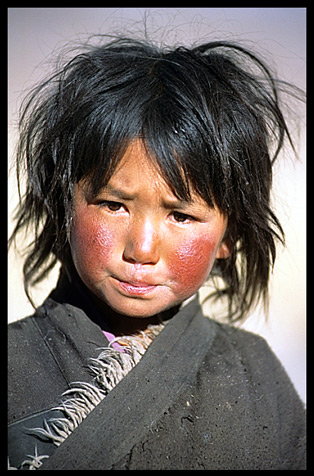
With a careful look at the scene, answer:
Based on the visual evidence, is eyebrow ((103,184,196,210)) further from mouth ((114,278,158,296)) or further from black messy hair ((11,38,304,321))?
mouth ((114,278,158,296))

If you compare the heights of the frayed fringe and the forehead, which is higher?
the forehead

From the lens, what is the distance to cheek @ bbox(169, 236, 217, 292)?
2.87 ft

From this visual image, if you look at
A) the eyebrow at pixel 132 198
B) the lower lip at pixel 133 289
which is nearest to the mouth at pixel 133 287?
the lower lip at pixel 133 289

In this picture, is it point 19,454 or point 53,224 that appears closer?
point 19,454

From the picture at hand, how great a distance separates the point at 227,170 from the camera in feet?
2.92

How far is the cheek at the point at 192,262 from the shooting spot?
2.87 ft

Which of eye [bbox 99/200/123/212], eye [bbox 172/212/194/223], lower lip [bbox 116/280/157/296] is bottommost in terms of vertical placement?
lower lip [bbox 116/280/157/296]

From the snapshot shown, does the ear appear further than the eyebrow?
Yes

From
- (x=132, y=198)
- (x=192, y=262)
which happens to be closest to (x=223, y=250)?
(x=192, y=262)

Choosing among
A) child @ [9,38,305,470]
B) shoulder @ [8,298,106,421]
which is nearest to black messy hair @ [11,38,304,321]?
child @ [9,38,305,470]

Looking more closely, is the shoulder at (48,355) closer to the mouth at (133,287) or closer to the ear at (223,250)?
the mouth at (133,287)

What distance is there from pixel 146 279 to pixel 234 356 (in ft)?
0.89
